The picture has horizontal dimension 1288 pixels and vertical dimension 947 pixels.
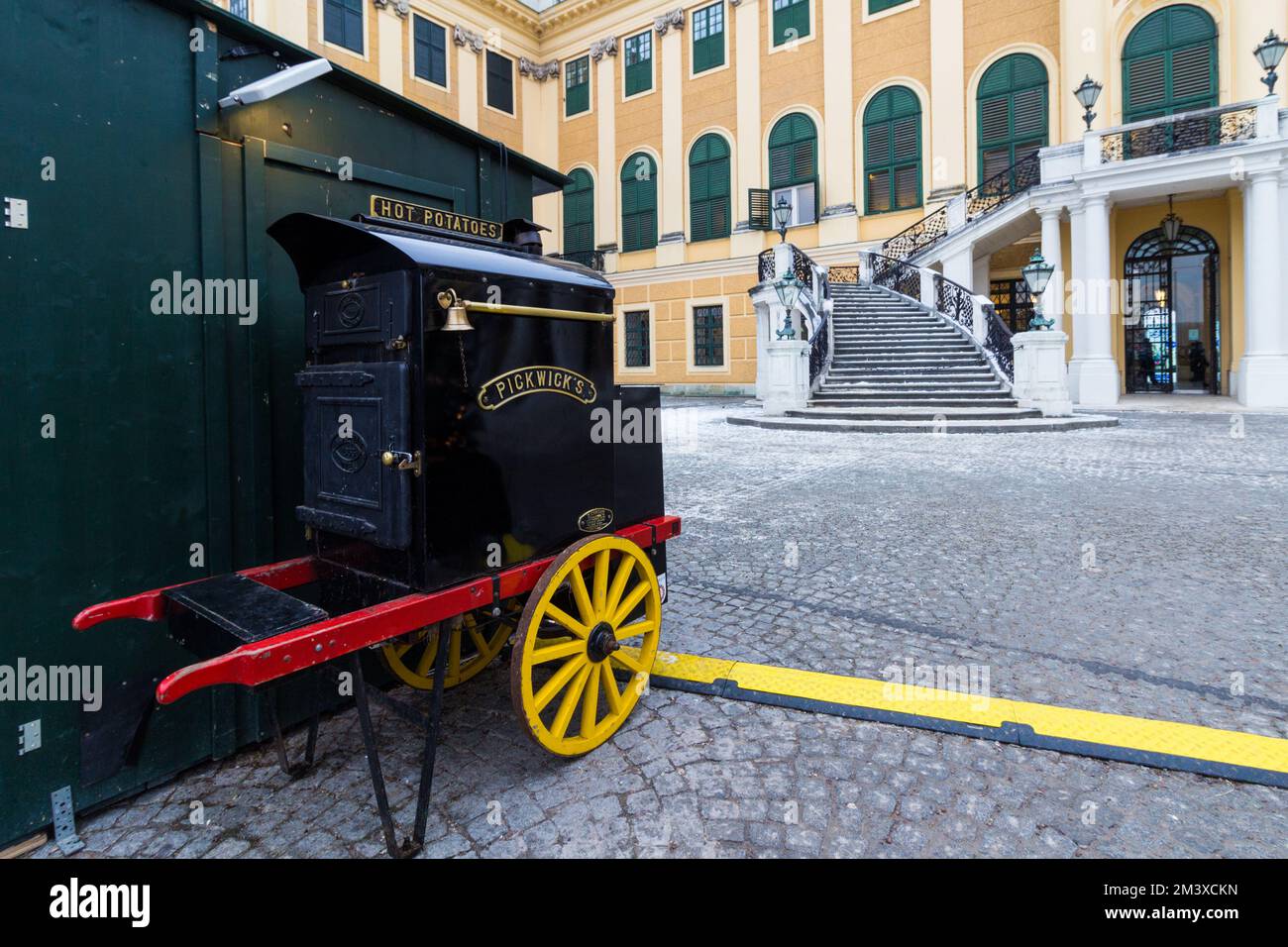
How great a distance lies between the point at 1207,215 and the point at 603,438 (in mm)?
25483

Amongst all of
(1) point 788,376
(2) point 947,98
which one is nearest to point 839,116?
(2) point 947,98

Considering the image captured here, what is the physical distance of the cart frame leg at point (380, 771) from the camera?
218 cm

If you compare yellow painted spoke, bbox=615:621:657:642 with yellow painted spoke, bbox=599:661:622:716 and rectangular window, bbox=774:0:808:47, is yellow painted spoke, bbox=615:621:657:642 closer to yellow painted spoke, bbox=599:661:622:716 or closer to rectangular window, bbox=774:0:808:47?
yellow painted spoke, bbox=599:661:622:716

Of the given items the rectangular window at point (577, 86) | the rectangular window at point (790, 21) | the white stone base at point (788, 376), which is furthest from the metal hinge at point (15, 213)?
the rectangular window at point (577, 86)

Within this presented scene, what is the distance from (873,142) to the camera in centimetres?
2462

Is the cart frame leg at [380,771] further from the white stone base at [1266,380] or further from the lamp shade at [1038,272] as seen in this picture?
the white stone base at [1266,380]

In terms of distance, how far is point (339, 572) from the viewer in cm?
272

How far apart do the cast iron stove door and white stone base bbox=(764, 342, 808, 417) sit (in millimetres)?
15442

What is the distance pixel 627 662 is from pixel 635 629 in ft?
0.46

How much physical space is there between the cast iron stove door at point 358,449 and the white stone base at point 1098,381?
835 inches

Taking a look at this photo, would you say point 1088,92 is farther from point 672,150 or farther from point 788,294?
point 672,150

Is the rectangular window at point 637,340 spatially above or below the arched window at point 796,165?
below

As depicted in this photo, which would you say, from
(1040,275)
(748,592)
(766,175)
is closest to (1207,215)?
(1040,275)

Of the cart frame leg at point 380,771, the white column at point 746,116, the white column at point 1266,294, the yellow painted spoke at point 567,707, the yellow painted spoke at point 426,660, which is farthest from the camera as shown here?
the white column at point 746,116
